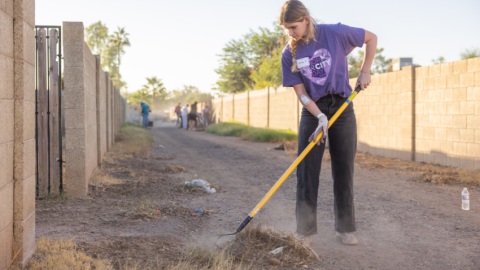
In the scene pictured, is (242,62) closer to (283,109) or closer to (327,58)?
(283,109)

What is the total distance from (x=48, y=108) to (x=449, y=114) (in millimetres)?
6948

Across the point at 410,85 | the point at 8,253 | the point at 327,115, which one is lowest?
the point at 8,253

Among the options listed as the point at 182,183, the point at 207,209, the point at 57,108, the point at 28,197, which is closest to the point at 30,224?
the point at 28,197

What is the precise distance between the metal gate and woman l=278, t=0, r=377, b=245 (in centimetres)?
304

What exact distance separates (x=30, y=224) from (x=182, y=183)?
3401mm

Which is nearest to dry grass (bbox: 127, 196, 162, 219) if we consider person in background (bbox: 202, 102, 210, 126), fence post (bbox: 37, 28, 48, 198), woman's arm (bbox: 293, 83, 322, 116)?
fence post (bbox: 37, 28, 48, 198)

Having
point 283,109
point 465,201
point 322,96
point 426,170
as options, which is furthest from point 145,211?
point 283,109

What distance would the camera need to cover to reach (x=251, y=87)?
120 ft

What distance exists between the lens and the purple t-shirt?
10.2ft

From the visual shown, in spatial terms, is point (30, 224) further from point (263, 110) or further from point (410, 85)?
point (263, 110)

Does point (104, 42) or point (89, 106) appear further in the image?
point (104, 42)

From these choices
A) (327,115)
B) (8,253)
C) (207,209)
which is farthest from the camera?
(207,209)

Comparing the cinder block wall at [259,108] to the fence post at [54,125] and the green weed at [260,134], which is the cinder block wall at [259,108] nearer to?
the green weed at [260,134]

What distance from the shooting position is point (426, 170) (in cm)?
744
